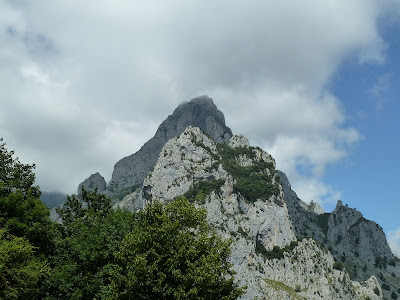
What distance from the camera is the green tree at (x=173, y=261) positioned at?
947 inches

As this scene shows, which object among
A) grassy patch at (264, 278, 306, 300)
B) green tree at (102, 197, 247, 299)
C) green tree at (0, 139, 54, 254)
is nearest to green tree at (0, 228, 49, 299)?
green tree at (0, 139, 54, 254)

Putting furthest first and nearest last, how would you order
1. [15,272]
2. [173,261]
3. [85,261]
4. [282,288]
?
[282,288] → [85,261] → [15,272] → [173,261]

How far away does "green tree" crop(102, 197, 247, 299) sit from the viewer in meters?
24.1

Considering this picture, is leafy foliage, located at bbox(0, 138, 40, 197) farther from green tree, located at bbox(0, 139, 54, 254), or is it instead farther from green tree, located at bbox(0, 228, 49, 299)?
green tree, located at bbox(0, 228, 49, 299)

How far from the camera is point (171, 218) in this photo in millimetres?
28266

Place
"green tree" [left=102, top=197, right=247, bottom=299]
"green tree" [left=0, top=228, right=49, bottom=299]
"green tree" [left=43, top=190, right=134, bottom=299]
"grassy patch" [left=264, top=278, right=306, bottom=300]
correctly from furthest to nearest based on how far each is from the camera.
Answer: "grassy patch" [left=264, top=278, right=306, bottom=300]
"green tree" [left=43, top=190, right=134, bottom=299]
"green tree" [left=0, top=228, right=49, bottom=299]
"green tree" [left=102, top=197, right=247, bottom=299]

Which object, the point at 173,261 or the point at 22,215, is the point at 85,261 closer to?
the point at 22,215

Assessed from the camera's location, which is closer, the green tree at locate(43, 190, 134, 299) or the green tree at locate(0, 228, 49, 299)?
the green tree at locate(0, 228, 49, 299)

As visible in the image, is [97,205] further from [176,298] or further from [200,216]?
[176,298]

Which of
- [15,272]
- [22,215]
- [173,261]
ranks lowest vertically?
[15,272]

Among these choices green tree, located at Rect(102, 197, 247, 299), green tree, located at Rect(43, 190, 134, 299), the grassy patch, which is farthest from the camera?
the grassy patch

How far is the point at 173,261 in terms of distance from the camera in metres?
24.9

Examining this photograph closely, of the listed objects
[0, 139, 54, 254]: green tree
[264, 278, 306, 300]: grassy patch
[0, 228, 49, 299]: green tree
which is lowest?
[0, 228, 49, 299]: green tree

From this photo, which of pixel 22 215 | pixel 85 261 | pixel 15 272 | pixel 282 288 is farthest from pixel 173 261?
pixel 282 288
